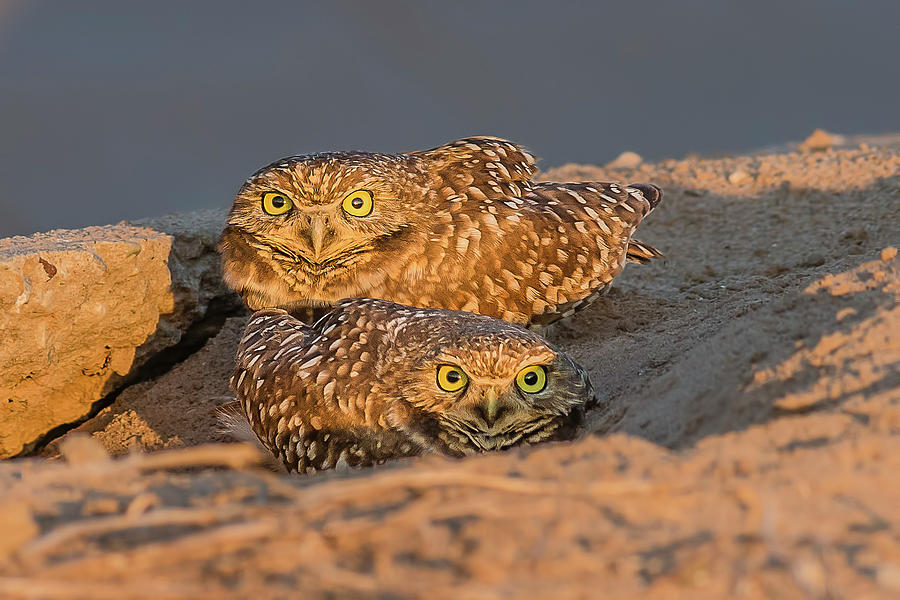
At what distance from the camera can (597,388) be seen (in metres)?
4.46

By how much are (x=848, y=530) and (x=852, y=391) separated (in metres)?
0.73

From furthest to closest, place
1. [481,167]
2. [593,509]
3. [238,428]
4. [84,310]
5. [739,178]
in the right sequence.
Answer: [739,178] < [481,167] < [84,310] < [238,428] < [593,509]

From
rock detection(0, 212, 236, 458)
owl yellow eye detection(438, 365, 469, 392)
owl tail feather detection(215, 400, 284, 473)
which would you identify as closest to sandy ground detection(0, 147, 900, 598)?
owl yellow eye detection(438, 365, 469, 392)

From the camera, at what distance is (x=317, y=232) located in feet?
15.3

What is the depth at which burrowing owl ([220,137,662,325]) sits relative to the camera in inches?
187

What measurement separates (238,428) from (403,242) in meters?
1.28

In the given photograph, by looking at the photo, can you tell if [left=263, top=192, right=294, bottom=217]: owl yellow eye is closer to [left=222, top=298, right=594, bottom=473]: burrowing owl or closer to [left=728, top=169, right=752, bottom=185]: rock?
[left=222, top=298, right=594, bottom=473]: burrowing owl

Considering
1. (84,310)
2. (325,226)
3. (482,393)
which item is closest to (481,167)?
(325,226)

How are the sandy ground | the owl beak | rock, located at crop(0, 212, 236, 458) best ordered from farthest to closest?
rock, located at crop(0, 212, 236, 458)
the owl beak
the sandy ground

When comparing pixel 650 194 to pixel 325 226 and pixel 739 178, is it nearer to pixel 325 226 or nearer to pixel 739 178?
pixel 325 226

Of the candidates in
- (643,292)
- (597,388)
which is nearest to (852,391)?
(597,388)

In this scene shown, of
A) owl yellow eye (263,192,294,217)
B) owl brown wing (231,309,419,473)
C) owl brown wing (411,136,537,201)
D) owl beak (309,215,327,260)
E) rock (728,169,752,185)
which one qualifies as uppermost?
rock (728,169,752,185)

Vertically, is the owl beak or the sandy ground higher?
the owl beak

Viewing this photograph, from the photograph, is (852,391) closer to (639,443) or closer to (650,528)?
(639,443)
